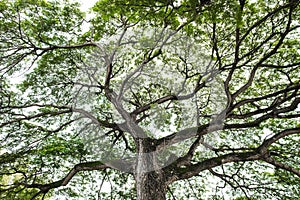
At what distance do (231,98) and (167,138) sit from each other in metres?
1.16

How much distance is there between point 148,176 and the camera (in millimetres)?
3951

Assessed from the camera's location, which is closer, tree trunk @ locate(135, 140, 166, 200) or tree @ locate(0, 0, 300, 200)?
tree @ locate(0, 0, 300, 200)

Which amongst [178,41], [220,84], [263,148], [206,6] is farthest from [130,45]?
[263,148]

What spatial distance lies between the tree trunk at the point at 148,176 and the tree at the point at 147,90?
0.02 metres

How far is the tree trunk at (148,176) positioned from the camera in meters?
3.75

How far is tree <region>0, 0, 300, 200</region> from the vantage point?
11.8ft

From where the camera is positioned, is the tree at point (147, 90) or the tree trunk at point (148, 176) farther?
the tree trunk at point (148, 176)

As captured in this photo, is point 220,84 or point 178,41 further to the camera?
point 220,84

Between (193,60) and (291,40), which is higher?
(291,40)

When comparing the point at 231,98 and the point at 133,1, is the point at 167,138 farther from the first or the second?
the point at 133,1

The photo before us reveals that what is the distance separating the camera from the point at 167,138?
4281 millimetres

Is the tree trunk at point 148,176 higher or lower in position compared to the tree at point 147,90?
lower

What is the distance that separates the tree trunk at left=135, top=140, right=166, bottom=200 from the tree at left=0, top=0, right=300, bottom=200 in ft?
0.06

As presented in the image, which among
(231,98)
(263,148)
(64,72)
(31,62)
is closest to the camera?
(231,98)
